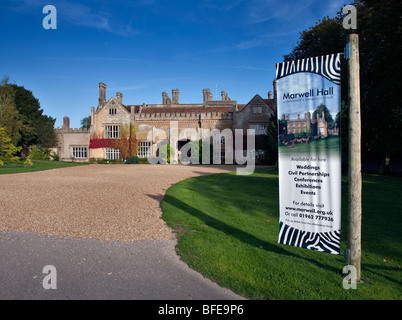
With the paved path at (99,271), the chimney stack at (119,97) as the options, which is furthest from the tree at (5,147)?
the paved path at (99,271)

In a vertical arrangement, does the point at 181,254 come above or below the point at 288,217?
below

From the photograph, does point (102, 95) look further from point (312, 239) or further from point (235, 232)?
point (312, 239)

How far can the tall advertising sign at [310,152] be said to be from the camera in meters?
4.26

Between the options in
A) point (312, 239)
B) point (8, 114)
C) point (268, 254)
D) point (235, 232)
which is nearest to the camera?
point (312, 239)

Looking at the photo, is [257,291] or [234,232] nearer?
[257,291]

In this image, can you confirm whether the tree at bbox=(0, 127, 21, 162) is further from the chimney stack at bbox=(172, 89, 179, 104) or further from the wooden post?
the wooden post

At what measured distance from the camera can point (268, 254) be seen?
504 cm

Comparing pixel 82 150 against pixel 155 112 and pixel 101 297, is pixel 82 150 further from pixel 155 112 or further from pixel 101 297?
pixel 101 297

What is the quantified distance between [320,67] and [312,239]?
9.48 feet

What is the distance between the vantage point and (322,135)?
4.34 metres

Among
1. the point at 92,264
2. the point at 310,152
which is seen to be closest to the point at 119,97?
the point at 92,264

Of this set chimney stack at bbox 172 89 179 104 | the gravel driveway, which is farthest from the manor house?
the gravel driveway

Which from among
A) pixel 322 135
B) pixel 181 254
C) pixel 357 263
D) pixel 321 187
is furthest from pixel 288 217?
pixel 181 254
